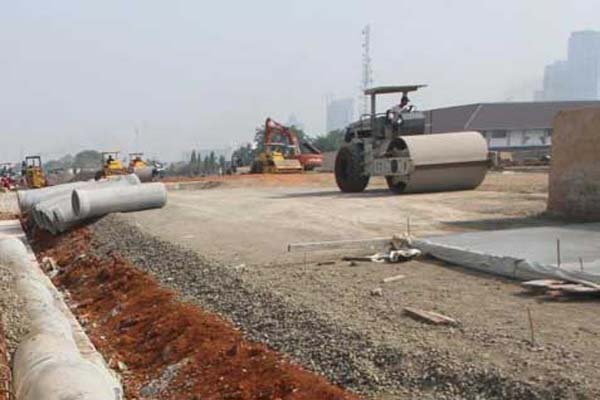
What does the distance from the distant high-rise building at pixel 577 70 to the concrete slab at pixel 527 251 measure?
11860 cm

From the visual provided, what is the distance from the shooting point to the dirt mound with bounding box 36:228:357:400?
5516 mm

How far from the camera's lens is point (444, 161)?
18219mm

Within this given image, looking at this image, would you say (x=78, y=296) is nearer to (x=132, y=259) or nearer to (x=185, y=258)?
(x=132, y=259)

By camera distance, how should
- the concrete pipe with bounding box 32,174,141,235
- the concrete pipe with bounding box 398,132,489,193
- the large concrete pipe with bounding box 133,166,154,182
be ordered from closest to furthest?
the concrete pipe with bounding box 32,174,141,235
the concrete pipe with bounding box 398,132,489,193
the large concrete pipe with bounding box 133,166,154,182

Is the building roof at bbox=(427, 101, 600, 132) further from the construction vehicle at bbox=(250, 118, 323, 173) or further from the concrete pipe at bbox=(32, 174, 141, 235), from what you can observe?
the concrete pipe at bbox=(32, 174, 141, 235)

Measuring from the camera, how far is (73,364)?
5.66 meters

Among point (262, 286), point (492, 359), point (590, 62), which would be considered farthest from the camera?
point (590, 62)

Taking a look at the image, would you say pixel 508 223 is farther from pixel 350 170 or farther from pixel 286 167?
pixel 286 167

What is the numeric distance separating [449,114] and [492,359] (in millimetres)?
79388

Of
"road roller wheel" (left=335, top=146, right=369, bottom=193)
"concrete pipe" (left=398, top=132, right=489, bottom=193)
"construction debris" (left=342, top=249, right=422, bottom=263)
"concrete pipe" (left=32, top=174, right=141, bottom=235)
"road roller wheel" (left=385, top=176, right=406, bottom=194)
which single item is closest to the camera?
"construction debris" (left=342, top=249, right=422, bottom=263)

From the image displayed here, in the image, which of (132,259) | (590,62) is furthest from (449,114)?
(132,259)

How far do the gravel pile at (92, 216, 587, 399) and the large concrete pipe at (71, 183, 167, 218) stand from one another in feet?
24.4

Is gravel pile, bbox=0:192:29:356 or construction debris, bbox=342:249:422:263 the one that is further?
construction debris, bbox=342:249:422:263

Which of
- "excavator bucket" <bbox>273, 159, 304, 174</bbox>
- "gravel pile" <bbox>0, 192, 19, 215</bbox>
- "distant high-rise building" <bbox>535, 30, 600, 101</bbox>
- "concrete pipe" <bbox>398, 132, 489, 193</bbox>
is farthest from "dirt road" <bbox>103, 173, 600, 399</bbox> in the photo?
"distant high-rise building" <bbox>535, 30, 600, 101</bbox>
